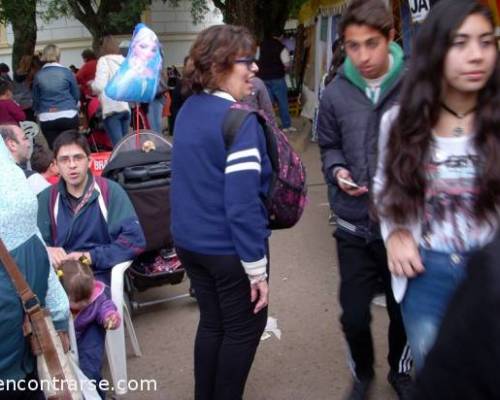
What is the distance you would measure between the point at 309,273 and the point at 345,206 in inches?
89.8

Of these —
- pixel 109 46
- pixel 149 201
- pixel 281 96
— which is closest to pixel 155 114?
pixel 109 46

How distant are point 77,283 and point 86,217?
506mm

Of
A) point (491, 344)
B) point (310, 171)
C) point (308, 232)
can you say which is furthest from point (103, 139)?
point (491, 344)

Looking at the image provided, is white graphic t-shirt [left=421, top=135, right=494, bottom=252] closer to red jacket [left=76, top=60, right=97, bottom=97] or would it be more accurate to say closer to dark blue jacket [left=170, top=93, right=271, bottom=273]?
dark blue jacket [left=170, top=93, right=271, bottom=273]

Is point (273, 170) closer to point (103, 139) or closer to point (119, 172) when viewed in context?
point (119, 172)

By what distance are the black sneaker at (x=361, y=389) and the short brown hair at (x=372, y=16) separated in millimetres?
1508

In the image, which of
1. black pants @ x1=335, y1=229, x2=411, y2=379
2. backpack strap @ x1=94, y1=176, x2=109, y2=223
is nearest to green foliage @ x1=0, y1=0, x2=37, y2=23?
backpack strap @ x1=94, y1=176, x2=109, y2=223

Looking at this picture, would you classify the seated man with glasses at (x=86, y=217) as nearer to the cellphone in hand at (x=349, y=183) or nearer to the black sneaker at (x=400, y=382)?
the cellphone in hand at (x=349, y=183)

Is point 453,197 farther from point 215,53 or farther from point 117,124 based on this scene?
point 117,124

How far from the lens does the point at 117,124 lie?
8.87 metres

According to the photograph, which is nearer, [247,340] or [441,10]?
[441,10]

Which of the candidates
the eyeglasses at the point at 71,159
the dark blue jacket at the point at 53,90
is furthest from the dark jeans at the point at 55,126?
the eyeglasses at the point at 71,159

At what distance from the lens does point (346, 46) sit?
2.70m

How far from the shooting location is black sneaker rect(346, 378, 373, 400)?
2.89 m
